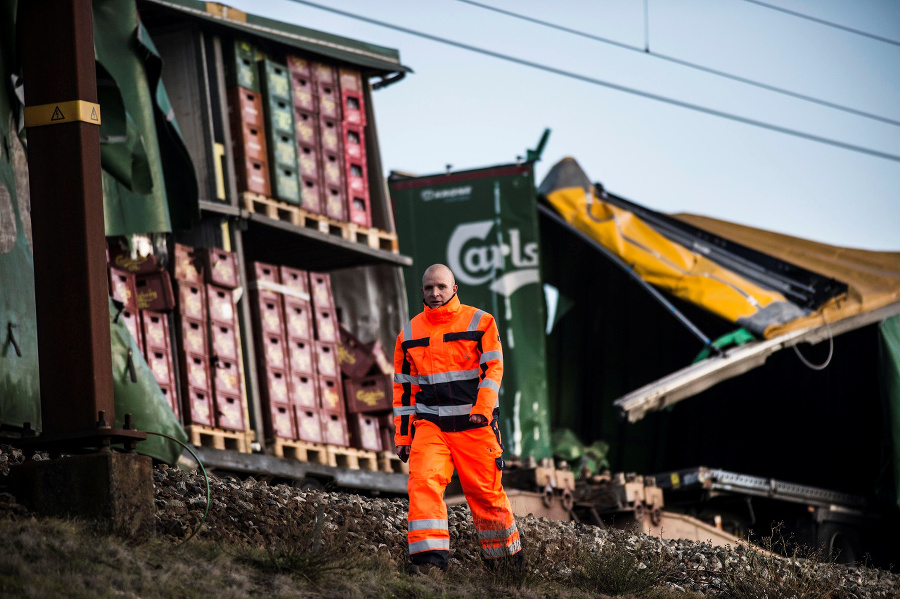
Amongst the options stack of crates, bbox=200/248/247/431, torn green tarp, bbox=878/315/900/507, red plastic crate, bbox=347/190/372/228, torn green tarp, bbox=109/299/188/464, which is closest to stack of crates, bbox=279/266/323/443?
stack of crates, bbox=200/248/247/431

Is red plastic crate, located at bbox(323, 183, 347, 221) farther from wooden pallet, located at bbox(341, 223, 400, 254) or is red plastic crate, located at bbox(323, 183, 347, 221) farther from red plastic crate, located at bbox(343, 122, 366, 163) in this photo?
red plastic crate, located at bbox(343, 122, 366, 163)

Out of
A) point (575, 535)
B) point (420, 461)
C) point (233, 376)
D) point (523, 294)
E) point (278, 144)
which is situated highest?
point (278, 144)

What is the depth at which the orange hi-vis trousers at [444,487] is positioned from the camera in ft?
20.0

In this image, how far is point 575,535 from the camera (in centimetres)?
909

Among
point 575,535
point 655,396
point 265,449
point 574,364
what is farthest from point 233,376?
point 574,364

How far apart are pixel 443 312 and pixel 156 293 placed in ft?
19.3

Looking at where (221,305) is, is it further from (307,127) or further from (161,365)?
(307,127)

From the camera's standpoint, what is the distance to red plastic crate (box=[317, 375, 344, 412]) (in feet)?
43.1

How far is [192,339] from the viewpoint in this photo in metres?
11.9

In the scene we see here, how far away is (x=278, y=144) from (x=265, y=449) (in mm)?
3361

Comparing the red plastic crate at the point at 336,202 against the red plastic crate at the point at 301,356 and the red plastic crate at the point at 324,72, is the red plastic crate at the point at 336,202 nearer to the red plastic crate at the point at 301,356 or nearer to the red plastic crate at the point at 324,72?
the red plastic crate at the point at 324,72

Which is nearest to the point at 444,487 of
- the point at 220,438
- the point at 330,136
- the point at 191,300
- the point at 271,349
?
the point at 220,438

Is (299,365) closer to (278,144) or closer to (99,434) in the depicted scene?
(278,144)

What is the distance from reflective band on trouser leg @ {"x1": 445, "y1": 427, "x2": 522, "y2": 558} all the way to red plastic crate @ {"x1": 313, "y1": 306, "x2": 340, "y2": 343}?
7.07 meters
